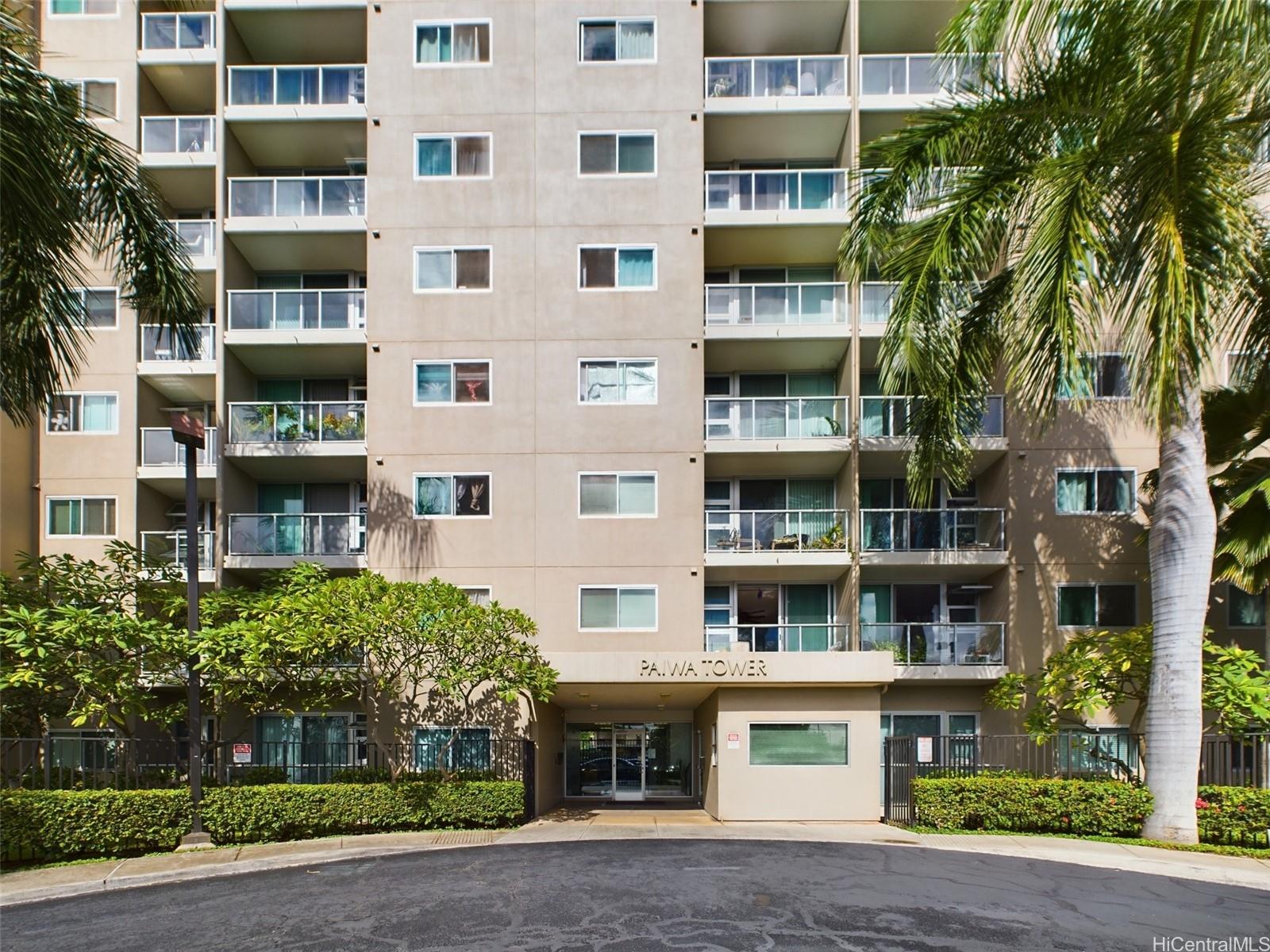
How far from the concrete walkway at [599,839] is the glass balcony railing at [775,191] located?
14183 mm

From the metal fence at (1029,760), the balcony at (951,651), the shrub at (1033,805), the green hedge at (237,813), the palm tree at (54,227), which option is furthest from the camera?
the balcony at (951,651)

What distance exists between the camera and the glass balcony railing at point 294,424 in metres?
21.6

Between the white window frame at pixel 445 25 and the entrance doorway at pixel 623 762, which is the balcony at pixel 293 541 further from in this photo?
the white window frame at pixel 445 25

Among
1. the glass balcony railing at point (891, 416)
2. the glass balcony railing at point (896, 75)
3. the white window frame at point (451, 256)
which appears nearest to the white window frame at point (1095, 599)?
the glass balcony railing at point (891, 416)

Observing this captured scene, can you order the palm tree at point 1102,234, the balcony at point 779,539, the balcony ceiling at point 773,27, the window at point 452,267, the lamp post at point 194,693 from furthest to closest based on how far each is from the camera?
the balcony ceiling at point 773,27, the window at point 452,267, the balcony at point 779,539, the lamp post at point 194,693, the palm tree at point 1102,234

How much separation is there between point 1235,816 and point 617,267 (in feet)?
52.9

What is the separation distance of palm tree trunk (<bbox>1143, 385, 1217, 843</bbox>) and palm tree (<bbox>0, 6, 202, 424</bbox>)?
53.0ft

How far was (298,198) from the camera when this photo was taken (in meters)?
22.3

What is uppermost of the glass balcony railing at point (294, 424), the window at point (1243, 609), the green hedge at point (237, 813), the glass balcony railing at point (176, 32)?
the glass balcony railing at point (176, 32)

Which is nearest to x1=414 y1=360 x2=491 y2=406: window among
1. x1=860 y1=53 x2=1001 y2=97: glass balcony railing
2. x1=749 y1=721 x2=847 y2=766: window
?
x1=749 y1=721 x2=847 y2=766: window

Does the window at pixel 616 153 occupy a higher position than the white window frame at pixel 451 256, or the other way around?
the window at pixel 616 153

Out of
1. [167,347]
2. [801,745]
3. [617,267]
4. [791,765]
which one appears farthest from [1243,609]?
[167,347]

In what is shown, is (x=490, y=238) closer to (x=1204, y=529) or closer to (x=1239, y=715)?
(x=1204, y=529)

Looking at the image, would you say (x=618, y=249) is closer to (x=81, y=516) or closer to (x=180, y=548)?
(x=180, y=548)
